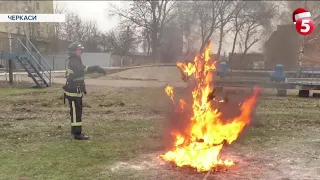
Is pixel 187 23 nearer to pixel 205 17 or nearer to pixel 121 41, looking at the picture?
pixel 205 17

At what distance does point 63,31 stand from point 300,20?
175ft

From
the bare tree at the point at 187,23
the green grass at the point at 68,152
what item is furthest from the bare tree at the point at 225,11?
the green grass at the point at 68,152

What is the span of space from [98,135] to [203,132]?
293 cm

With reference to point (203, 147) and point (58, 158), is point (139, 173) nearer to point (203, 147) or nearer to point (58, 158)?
point (203, 147)

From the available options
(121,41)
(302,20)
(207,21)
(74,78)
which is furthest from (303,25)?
(121,41)

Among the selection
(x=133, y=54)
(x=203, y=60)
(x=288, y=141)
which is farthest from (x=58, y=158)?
(x=133, y=54)

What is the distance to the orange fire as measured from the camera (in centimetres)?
518

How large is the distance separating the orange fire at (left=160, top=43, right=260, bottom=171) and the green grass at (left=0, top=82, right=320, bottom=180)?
0.56m

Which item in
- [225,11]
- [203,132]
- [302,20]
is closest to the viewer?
[203,132]

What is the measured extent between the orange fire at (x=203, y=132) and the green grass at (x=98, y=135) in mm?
560

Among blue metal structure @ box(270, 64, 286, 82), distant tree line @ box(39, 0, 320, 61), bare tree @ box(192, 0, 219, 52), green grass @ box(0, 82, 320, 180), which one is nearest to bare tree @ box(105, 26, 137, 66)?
distant tree line @ box(39, 0, 320, 61)

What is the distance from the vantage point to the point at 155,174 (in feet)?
16.2

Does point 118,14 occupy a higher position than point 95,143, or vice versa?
point 118,14

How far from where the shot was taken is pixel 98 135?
763 centimetres
